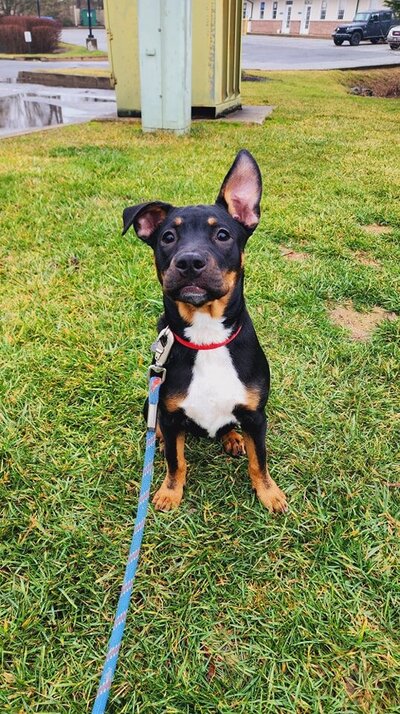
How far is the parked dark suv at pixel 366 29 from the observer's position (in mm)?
36094

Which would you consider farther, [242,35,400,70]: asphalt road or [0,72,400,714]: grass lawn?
[242,35,400,70]: asphalt road

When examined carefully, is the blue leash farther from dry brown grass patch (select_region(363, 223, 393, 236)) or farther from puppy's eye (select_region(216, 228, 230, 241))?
dry brown grass patch (select_region(363, 223, 393, 236))

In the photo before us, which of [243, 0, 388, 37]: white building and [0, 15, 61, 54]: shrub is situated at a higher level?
[243, 0, 388, 37]: white building

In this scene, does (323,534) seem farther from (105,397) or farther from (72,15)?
(72,15)

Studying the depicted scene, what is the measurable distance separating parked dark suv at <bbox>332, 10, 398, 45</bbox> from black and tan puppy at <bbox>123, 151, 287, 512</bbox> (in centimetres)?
4160

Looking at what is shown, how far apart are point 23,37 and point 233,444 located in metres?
37.0

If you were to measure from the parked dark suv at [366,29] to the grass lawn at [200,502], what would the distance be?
3907cm

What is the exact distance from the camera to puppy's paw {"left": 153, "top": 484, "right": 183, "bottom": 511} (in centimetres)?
214

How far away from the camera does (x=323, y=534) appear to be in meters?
2.02

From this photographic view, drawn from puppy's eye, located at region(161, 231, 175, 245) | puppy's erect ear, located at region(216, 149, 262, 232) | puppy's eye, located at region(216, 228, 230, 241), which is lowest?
puppy's eye, located at region(161, 231, 175, 245)

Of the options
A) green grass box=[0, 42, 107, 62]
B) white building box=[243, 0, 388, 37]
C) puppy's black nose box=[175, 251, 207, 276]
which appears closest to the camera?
puppy's black nose box=[175, 251, 207, 276]

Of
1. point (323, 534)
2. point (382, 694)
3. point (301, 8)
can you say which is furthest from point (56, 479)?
point (301, 8)

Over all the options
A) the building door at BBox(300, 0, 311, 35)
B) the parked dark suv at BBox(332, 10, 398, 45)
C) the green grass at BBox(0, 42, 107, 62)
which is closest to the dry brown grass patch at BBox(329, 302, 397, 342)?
the green grass at BBox(0, 42, 107, 62)

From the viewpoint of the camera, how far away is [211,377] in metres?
1.93
